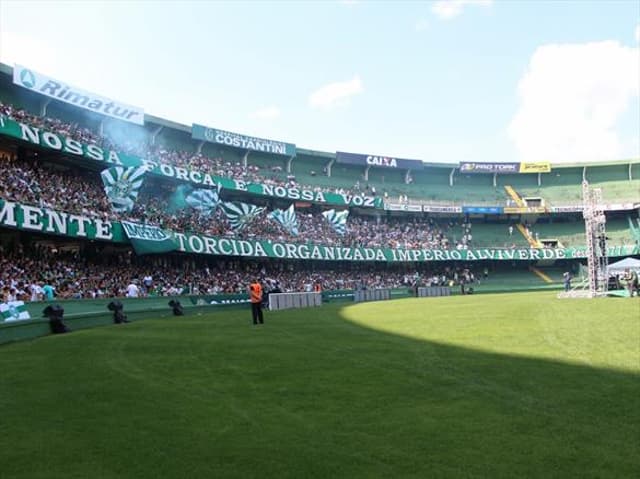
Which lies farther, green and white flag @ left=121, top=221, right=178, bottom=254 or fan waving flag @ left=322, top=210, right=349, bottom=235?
fan waving flag @ left=322, top=210, right=349, bottom=235

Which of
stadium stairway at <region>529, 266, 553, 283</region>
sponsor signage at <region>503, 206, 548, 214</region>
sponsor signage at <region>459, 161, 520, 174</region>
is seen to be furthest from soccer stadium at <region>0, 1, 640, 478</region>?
sponsor signage at <region>459, 161, 520, 174</region>

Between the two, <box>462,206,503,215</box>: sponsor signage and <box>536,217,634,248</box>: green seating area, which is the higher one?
<box>462,206,503,215</box>: sponsor signage

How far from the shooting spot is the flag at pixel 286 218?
49.9 metres

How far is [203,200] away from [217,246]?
394cm

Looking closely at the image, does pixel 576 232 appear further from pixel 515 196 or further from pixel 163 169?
pixel 163 169

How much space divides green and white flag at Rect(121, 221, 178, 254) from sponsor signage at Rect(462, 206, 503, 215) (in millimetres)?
41033

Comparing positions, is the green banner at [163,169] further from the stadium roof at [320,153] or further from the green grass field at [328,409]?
the green grass field at [328,409]

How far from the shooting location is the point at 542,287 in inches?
2457

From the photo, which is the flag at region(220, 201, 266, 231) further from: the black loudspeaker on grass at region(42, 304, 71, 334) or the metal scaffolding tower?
the black loudspeaker on grass at region(42, 304, 71, 334)

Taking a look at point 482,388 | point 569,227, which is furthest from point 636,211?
point 482,388

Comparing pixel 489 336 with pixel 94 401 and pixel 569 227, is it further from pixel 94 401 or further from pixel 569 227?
pixel 569 227

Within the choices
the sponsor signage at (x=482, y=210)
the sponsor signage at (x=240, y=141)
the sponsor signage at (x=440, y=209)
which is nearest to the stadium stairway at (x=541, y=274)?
the sponsor signage at (x=482, y=210)

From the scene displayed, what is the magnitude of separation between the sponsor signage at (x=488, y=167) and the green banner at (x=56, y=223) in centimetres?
4971

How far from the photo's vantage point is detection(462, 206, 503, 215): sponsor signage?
2717 inches
